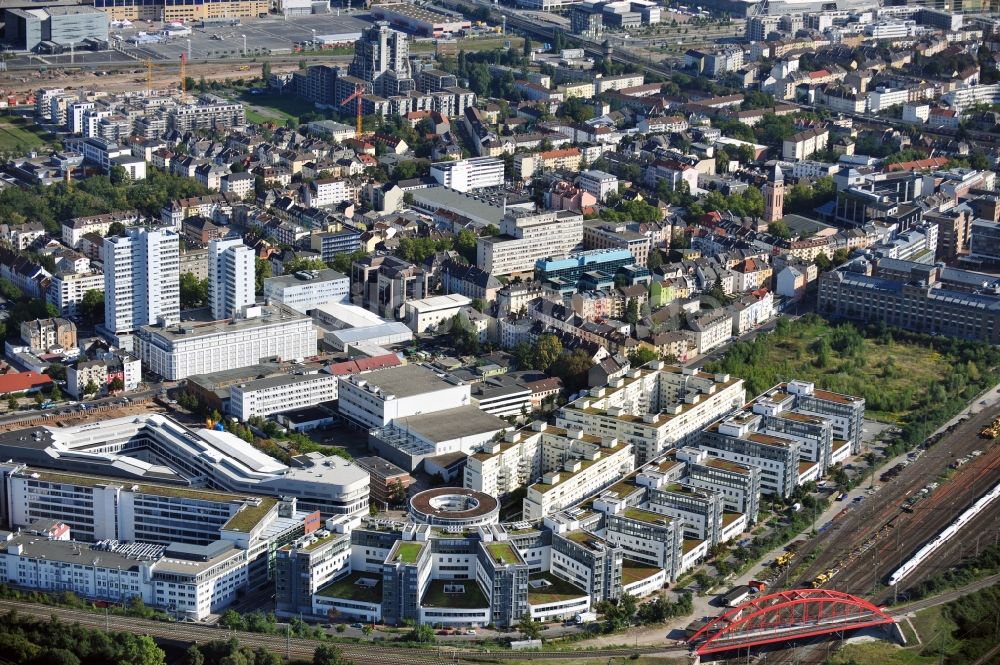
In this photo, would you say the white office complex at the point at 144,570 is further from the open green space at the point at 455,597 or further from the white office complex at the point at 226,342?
the white office complex at the point at 226,342

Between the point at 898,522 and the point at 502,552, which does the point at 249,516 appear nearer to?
the point at 502,552

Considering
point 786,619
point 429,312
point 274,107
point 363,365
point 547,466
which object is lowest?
point 786,619

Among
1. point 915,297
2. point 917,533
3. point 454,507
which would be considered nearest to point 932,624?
point 917,533

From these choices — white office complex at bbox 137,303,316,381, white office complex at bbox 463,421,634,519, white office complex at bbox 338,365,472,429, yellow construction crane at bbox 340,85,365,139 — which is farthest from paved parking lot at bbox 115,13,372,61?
white office complex at bbox 463,421,634,519

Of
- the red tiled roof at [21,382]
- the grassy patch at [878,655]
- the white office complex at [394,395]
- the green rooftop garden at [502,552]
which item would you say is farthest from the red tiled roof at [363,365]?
the grassy patch at [878,655]

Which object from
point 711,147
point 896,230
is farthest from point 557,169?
point 896,230

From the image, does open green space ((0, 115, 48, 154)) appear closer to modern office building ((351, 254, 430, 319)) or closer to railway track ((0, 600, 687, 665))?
modern office building ((351, 254, 430, 319))

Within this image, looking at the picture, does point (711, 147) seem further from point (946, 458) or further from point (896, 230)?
point (946, 458)
